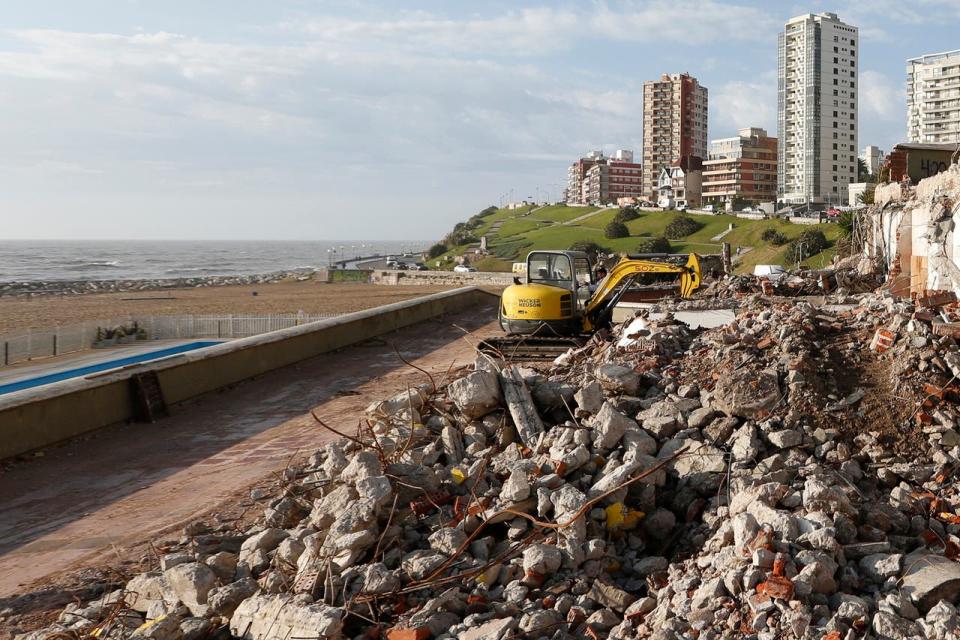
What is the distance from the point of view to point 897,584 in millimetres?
5074

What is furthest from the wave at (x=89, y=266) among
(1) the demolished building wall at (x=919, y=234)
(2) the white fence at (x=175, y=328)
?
(1) the demolished building wall at (x=919, y=234)

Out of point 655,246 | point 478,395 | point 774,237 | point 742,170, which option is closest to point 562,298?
point 478,395

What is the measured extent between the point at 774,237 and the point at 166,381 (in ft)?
219

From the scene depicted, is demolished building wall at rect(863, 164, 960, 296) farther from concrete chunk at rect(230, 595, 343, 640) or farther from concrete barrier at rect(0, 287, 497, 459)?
concrete chunk at rect(230, 595, 343, 640)

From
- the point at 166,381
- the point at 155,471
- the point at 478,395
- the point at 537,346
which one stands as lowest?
the point at 155,471

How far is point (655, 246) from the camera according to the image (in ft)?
248

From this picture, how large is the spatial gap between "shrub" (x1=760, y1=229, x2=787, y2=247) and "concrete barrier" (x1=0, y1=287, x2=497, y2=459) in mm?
56082

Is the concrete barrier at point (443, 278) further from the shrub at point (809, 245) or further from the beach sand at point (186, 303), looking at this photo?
the shrub at point (809, 245)

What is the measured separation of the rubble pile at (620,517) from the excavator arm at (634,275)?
824 centimetres

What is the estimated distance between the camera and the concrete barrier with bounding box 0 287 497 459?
34.0 ft

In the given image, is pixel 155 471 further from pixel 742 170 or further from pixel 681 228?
pixel 742 170

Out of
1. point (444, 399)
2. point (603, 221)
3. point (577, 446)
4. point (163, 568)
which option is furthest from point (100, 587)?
point (603, 221)

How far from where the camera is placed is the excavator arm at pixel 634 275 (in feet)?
55.6

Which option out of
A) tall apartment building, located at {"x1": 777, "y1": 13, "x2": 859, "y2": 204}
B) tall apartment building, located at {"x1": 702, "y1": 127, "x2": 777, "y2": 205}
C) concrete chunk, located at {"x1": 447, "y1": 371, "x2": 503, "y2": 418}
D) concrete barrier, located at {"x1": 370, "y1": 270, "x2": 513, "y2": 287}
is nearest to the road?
concrete chunk, located at {"x1": 447, "y1": 371, "x2": 503, "y2": 418}
